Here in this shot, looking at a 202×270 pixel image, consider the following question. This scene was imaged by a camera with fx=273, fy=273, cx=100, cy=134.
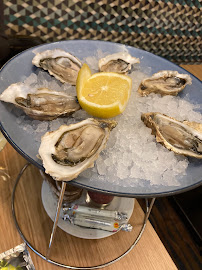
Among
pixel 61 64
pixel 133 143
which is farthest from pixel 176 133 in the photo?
pixel 61 64

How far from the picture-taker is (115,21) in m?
1.29

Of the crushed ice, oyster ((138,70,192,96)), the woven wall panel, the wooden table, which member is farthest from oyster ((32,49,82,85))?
the woven wall panel

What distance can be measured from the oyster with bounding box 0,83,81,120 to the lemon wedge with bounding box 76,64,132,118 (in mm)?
34

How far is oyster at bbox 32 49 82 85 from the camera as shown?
Result: 0.68 m

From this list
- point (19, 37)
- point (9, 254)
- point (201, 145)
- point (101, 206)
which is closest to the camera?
point (201, 145)

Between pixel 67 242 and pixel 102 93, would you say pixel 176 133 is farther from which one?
pixel 67 242

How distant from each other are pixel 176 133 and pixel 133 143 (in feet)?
0.38

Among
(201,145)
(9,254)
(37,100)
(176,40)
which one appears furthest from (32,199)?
(176,40)

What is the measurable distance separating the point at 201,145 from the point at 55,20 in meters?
0.92

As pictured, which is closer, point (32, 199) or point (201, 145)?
point (201, 145)

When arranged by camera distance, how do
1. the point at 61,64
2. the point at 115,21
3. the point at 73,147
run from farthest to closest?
1. the point at 115,21
2. the point at 61,64
3. the point at 73,147

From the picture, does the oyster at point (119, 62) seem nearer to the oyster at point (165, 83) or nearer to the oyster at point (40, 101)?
the oyster at point (165, 83)

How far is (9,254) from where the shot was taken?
694mm

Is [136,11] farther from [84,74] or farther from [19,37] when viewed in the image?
[84,74]
